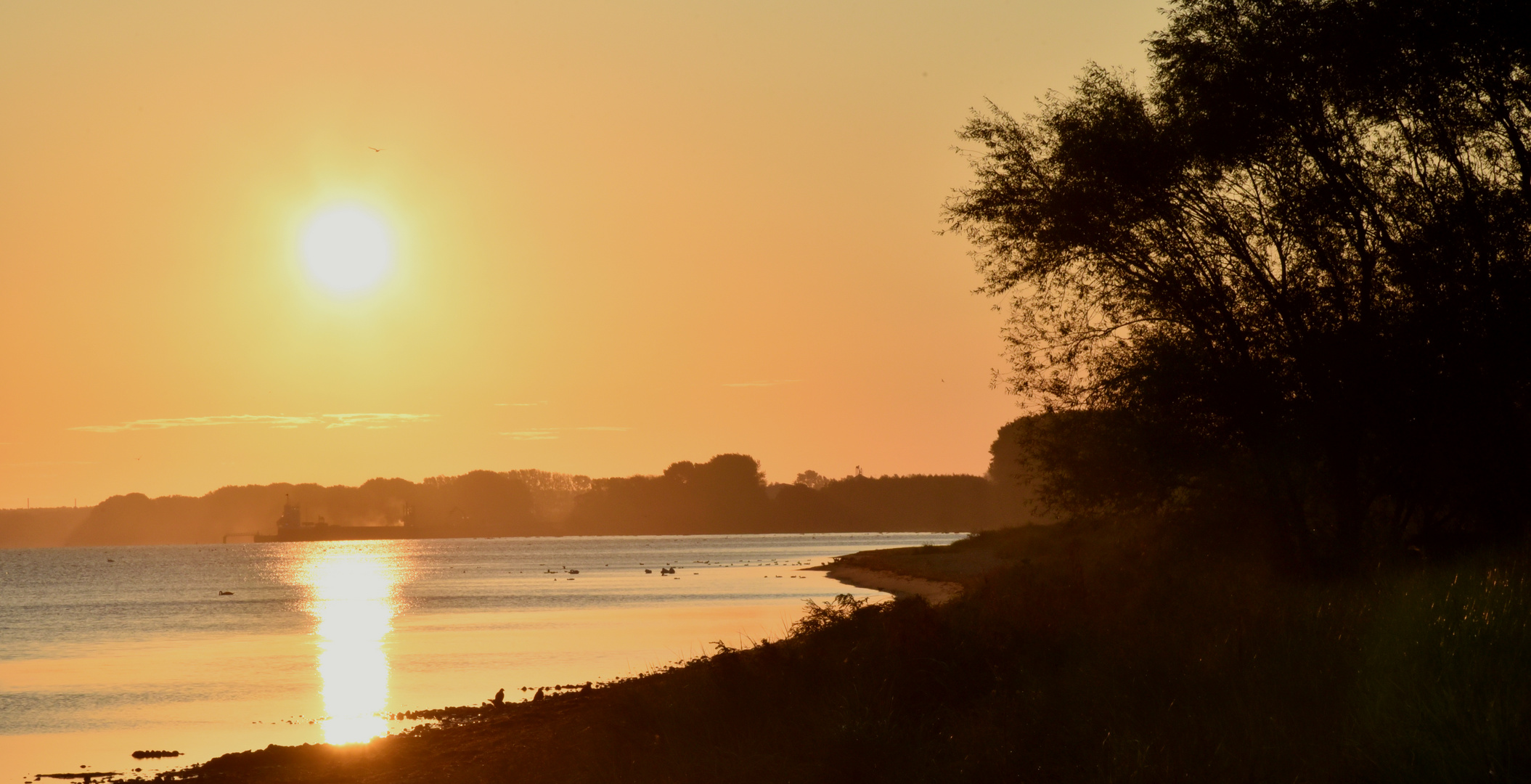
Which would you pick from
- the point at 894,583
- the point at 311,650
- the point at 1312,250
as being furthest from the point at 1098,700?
the point at 894,583

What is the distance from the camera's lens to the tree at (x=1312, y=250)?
21344mm

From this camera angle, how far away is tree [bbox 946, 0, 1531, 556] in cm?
2134

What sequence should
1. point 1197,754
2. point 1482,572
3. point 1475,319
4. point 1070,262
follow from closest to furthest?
point 1197,754, point 1482,572, point 1475,319, point 1070,262

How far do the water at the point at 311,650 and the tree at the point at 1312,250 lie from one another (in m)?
18.3

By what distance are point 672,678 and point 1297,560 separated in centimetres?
1261

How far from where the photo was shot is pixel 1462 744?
920cm

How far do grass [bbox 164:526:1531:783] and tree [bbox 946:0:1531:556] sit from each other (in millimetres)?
3181

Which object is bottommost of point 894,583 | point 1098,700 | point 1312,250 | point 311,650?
point 894,583

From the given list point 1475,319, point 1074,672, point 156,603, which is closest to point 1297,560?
point 1475,319

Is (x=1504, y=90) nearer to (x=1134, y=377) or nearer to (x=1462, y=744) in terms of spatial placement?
(x=1134, y=377)

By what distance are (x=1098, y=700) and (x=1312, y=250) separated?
46.6 feet

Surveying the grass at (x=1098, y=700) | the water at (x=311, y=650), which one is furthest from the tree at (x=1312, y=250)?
the water at (x=311, y=650)

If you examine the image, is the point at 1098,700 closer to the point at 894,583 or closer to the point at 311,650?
the point at 311,650

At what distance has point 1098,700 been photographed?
1337 centimetres
